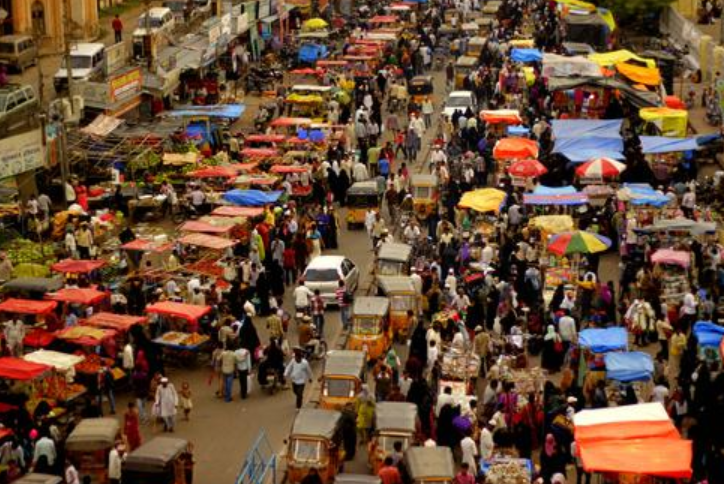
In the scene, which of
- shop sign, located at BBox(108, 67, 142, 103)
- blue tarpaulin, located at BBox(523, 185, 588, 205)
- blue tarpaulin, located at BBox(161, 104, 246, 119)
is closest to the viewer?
blue tarpaulin, located at BBox(523, 185, 588, 205)

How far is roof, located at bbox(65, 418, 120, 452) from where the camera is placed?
24703 millimetres

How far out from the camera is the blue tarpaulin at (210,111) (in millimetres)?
46600

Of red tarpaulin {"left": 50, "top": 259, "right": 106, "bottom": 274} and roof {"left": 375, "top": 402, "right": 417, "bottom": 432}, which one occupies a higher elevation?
roof {"left": 375, "top": 402, "right": 417, "bottom": 432}

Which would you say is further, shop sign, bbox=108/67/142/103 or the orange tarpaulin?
shop sign, bbox=108/67/142/103

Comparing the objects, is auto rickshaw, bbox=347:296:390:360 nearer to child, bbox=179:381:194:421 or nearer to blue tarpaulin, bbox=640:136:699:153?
child, bbox=179:381:194:421

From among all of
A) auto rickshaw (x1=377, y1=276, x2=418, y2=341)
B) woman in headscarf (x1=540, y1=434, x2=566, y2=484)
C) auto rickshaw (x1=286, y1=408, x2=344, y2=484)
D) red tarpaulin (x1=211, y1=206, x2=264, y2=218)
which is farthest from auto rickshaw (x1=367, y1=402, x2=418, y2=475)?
red tarpaulin (x1=211, y1=206, x2=264, y2=218)

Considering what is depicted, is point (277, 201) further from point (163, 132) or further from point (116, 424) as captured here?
point (116, 424)

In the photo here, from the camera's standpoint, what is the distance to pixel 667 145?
40.5 meters

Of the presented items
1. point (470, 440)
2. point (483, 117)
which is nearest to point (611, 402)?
point (470, 440)

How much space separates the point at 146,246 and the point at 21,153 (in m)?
6.05

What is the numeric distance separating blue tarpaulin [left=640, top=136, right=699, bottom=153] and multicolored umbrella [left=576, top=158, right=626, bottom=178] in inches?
72.4

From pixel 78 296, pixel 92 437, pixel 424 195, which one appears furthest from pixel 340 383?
pixel 424 195

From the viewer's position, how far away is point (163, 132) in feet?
147

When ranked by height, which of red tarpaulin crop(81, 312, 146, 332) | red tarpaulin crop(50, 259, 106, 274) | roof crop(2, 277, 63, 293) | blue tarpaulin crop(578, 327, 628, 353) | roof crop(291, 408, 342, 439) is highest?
blue tarpaulin crop(578, 327, 628, 353)
